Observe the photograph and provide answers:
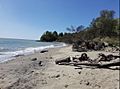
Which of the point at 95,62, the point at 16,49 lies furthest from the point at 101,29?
the point at 95,62

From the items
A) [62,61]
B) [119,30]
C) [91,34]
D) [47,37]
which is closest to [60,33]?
[47,37]

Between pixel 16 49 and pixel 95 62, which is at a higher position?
pixel 95 62

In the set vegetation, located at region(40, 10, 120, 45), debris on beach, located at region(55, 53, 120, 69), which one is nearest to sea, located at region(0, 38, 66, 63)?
debris on beach, located at region(55, 53, 120, 69)

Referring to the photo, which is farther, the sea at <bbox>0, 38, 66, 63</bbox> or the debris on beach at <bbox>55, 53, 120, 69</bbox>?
the sea at <bbox>0, 38, 66, 63</bbox>

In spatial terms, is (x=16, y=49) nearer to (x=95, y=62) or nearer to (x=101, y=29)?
(x=95, y=62)

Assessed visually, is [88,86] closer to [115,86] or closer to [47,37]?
[115,86]

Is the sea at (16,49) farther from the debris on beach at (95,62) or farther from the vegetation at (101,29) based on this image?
the vegetation at (101,29)

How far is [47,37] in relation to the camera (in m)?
138

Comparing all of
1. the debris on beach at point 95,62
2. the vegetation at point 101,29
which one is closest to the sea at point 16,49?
the debris on beach at point 95,62

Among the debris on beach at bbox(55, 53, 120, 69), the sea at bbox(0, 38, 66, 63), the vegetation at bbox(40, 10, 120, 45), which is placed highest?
the vegetation at bbox(40, 10, 120, 45)

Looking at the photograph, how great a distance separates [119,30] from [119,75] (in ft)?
144

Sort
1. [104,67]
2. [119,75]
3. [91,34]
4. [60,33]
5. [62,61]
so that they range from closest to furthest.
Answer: [119,75]
[104,67]
[62,61]
[91,34]
[60,33]

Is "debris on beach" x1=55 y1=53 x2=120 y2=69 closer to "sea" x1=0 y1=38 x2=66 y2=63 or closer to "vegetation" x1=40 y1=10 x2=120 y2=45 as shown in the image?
"sea" x1=0 y1=38 x2=66 y2=63

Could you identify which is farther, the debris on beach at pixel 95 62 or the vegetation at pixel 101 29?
the vegetation at pixel 101 29
